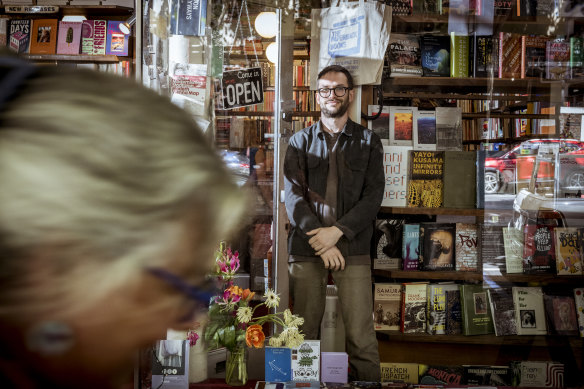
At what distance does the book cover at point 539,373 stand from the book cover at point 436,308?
0.43 m

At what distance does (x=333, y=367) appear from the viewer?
80.0 inches

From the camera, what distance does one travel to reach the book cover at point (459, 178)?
322cm

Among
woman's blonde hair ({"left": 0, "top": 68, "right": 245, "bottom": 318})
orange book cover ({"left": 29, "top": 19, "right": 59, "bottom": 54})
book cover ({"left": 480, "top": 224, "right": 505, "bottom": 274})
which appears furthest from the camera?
orange book cover ({"left": 29, "top": 19, "right": 59, "bottom": 54})

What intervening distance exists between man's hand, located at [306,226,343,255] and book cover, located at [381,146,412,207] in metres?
0.49

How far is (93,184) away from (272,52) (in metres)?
2.82

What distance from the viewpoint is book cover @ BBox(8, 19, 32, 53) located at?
438 centimetres

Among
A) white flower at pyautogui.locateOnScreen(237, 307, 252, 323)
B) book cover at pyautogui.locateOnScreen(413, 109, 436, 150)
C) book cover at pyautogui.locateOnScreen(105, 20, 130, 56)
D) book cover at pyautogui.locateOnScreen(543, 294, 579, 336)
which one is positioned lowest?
book cover at pyautogui.locateOnScreen(543, 294, 579, 336)

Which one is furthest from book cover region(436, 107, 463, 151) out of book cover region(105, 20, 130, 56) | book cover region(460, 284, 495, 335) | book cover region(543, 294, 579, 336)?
book cover region(105, 20, 130, 56)

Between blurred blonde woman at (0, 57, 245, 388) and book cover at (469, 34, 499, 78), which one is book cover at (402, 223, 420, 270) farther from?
blurred blonde woman at (0, 57, 245, 388)

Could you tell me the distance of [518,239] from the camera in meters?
3.30

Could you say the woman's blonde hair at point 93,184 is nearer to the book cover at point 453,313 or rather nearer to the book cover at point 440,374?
the book cover at point 440,374

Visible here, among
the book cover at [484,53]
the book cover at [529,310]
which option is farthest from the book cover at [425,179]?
the book cover at [529,310]

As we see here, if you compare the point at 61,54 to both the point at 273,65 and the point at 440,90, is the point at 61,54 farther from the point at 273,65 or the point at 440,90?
the point at 440,90

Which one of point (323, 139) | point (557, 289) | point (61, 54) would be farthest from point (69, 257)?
point (61, 54)
